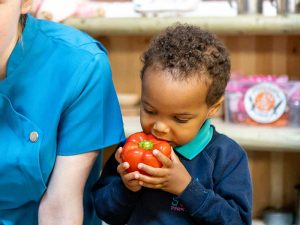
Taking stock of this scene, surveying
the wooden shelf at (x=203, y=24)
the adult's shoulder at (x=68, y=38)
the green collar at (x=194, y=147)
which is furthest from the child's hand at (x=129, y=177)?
the wooden shelf at (x=203, y=24)

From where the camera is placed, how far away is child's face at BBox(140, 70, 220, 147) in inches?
43.6

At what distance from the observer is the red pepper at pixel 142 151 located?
1095 millimetres

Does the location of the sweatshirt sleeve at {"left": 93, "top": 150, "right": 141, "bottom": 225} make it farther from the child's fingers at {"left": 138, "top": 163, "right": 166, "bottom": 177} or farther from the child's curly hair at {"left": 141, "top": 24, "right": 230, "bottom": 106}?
the child's curly hair at {"left": 141, "top": 24, "right": 230, "bottom": 106}

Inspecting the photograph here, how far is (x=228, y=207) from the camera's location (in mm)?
1172

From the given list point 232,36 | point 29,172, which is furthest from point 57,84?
point 232,36

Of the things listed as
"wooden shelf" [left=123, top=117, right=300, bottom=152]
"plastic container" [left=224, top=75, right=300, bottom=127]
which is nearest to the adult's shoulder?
"wooden shelf" [left=123, top=117, right=300, bottom=152]

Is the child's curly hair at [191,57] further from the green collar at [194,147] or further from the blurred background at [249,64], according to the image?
the blurred background at [249,64]

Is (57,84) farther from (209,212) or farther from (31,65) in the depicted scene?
(209,212)

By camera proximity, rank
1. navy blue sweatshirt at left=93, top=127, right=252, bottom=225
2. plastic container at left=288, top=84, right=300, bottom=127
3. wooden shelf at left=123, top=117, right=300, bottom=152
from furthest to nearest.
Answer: plastic container at left=288, top=84, right=300, bottom=127
wooden shelf at left=123, top=117, right=300, bottom=152
navy blue sweatshirt at left=93, top=127, right=252, bottom=225

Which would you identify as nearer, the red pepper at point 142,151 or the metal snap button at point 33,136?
the red pepper at point 142,151

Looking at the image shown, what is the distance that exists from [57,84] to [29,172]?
0.20 meters

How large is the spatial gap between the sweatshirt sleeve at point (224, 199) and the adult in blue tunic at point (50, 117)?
0.26 m

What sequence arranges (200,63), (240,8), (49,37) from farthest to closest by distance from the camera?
(240,8)
(49,37)
(200,63)

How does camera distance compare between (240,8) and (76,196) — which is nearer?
(76,196)
